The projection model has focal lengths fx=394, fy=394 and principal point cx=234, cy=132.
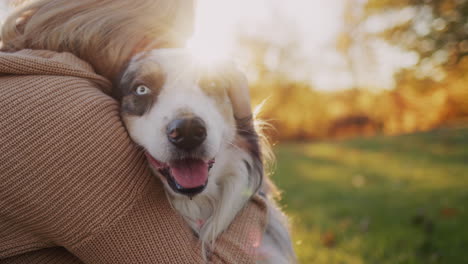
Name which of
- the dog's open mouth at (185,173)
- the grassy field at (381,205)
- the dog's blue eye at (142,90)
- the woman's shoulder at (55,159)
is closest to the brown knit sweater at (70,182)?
the woman's shoulder at (55,159)

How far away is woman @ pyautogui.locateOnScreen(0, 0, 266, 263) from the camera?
1.70 meters

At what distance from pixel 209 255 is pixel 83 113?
3.23ft

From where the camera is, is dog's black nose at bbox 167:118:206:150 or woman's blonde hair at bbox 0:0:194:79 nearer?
dog's black nose at bbox 167:118:206:150

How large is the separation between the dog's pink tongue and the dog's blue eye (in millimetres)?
493

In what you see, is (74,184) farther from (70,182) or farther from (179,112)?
(179,112)

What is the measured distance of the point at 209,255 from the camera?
212 cm

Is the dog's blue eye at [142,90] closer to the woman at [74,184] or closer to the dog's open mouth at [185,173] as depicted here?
the woman at [74,184]

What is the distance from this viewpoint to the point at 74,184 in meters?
1.76

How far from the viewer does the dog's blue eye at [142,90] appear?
2352 mm

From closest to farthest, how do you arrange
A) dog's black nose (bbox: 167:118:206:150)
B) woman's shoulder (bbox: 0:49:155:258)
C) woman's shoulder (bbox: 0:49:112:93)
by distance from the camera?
woman's shoulder (bbox: 0:49:155:258) → woman's shoulder (bbox: 0:49:112:93) → dog's black nose (bbox: 167:118:206:150)

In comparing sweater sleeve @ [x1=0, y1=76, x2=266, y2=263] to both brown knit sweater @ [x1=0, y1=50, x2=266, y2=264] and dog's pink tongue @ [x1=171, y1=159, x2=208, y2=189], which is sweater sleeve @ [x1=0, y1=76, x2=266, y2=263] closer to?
brown knit sweater @ [x1=0, y1=50, x2=266, y2=264]

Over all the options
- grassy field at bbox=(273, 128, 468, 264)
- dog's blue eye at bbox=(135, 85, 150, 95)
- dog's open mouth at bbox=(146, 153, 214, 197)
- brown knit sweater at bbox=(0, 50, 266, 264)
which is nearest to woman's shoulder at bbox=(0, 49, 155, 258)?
brown knit sweater at bbox=(0, 50, 266, 264)

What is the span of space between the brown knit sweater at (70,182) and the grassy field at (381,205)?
1.39 meters

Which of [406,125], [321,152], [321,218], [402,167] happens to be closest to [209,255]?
[321,218]
